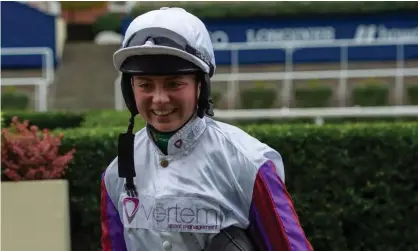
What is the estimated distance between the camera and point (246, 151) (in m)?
2.01

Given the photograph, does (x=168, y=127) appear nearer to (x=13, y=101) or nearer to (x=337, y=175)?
(x=337, y=175)

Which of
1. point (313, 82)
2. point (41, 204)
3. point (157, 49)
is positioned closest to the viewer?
point (157, 49)

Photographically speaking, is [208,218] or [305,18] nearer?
[208,218]

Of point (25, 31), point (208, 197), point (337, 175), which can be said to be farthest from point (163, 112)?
point (25, 31)

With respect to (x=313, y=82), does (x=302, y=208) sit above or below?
below

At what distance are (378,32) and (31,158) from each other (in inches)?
388

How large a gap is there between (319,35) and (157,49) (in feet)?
38.7

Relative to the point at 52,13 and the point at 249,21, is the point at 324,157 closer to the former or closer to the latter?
the point at 249,21

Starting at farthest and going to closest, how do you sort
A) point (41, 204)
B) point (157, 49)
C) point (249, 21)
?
1. point (249, 21)
2. point (41, 204)
3. point (157, 49)

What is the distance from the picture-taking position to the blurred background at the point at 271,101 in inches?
191

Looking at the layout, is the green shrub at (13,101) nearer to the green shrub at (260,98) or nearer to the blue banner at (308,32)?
the blue banner at (308,32)

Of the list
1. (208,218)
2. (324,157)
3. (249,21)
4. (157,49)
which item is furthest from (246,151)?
(249,21)

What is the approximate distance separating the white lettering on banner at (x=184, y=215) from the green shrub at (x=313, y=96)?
8554mm

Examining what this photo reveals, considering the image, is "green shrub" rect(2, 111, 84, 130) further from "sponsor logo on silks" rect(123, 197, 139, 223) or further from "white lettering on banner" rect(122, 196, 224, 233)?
"white lettering on banner" rect(122, 196, 224, 233)
